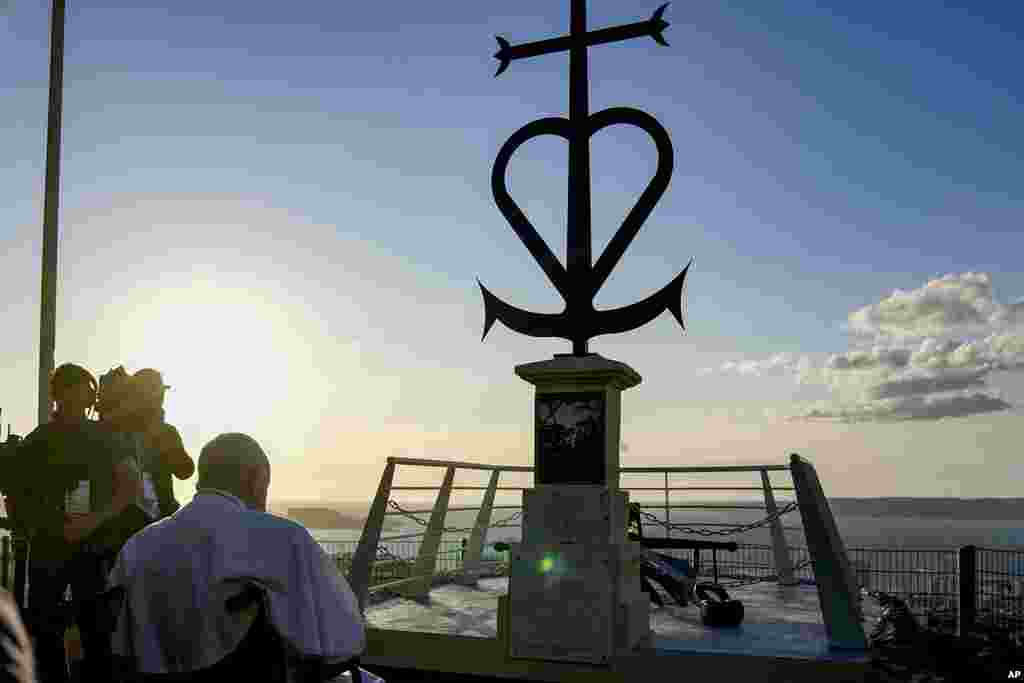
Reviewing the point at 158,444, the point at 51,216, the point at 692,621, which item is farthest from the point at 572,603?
the point at 51,216

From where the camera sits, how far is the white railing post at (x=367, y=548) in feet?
30.0

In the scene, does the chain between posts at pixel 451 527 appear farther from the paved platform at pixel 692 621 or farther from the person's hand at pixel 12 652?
the person's hand at pixel 12 652

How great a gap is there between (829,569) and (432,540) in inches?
204

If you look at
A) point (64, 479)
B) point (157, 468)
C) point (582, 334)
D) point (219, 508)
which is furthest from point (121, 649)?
point (582, 334)

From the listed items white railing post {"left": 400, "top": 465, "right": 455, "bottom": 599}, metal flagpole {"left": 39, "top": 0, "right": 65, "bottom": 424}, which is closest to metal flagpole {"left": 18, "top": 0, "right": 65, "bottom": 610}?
metal flagpole {"left": 39, "top": 0, "right": 65, "bottom": 424}

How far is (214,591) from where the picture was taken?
110 inches

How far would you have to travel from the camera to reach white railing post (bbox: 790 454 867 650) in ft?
23.8

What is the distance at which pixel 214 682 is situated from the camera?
111 inches

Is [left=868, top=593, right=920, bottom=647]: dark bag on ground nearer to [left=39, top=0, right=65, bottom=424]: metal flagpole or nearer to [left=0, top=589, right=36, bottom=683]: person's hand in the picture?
[left=0, top=589, right=36, bottom=683]: person's hand

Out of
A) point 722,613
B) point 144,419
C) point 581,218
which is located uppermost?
point 581,218

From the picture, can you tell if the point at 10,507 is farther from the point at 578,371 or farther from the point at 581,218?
the point at 581,218

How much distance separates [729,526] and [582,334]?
318cm

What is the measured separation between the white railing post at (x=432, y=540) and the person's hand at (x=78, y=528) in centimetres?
660

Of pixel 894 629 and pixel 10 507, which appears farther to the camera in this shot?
pixel 894 629
